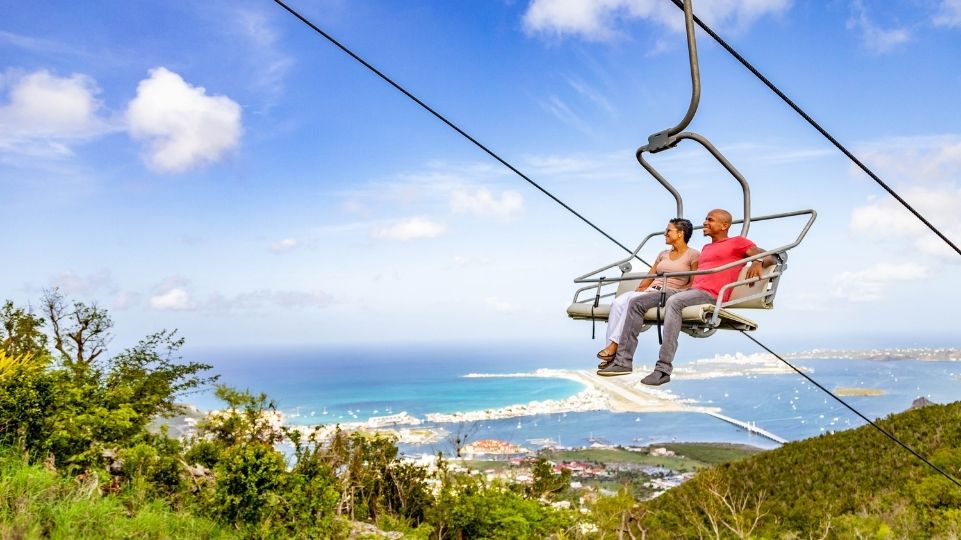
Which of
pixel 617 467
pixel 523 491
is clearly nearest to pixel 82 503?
pixel 523 491

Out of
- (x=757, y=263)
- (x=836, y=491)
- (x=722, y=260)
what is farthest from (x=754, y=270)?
(x=836, y=491)

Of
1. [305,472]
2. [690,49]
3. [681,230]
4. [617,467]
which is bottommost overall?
[617,467]

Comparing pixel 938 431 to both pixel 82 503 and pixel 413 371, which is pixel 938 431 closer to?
pixel 82 503

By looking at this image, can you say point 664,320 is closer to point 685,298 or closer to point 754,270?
point 685,298

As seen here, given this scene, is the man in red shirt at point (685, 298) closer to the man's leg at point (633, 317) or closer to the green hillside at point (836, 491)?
the man's leg at point (633, 317)

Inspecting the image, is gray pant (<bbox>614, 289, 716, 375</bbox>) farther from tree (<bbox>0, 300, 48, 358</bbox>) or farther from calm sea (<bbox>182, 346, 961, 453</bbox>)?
calm sea (<bbox>182, 346, 961, 453</bbox>)

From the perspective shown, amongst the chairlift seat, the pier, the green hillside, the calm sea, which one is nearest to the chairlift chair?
the chairlift seat
